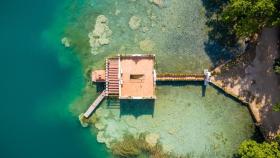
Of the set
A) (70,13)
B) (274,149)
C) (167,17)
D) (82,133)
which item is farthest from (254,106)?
(70,13)

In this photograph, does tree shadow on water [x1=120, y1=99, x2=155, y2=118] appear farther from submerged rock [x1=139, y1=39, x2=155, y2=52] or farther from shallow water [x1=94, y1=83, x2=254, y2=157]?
submerged rock [x1=139, y1=39, x2=155, y2=52]

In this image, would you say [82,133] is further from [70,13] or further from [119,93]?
[70,13]

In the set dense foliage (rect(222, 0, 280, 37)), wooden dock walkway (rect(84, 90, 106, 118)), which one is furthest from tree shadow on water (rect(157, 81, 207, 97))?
dense foliage (rect(222, 0, 280, 37))

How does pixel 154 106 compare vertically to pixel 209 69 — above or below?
below

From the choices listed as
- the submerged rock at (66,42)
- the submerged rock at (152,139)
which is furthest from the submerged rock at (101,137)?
the submerged rock at (66,42)

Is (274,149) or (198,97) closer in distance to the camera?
(274,149)
